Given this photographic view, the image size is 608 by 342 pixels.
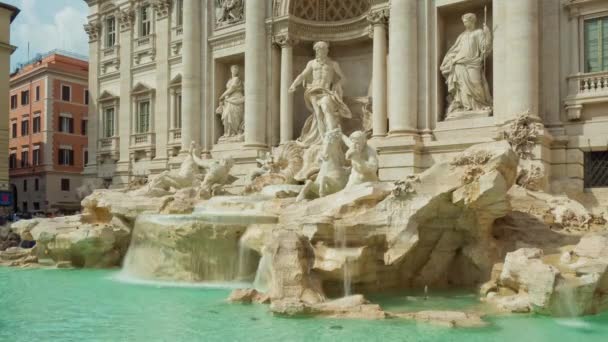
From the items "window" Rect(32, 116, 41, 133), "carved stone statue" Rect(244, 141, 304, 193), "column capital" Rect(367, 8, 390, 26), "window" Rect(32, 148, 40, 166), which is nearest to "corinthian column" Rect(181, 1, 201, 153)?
"carved stone statue" Rect(244, 141, 304, 193)

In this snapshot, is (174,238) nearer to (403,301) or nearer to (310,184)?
(310,184)

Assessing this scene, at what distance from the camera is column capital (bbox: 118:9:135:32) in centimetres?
2798

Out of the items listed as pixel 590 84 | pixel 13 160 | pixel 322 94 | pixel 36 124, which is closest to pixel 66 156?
pixel 36 124

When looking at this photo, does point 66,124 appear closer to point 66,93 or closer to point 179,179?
point 66,93

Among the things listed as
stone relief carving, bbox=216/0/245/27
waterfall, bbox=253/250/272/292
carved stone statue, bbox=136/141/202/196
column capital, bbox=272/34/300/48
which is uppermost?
stone relief carving, bbox=216/0/245/27

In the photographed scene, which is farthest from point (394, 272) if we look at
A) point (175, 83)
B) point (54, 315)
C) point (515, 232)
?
point (175, 83)

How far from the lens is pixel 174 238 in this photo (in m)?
13.1

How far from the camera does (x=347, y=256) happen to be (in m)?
10.7

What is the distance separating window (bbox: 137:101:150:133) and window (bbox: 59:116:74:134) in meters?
18.5

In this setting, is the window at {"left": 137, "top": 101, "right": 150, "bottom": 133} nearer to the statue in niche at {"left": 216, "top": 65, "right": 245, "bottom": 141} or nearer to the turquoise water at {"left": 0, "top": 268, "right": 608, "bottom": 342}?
the statue in niche at {"left": 216, "top": 65, "right": 245, "bottom": 141}

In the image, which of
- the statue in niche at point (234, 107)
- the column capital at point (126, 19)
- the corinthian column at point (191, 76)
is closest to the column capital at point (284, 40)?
the statue in niche at point (234, 107)

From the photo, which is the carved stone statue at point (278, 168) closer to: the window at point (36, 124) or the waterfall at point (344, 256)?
the waterfall at point (344, 256)

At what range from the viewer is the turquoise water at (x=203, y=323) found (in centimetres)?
812

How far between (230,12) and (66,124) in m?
25.7
